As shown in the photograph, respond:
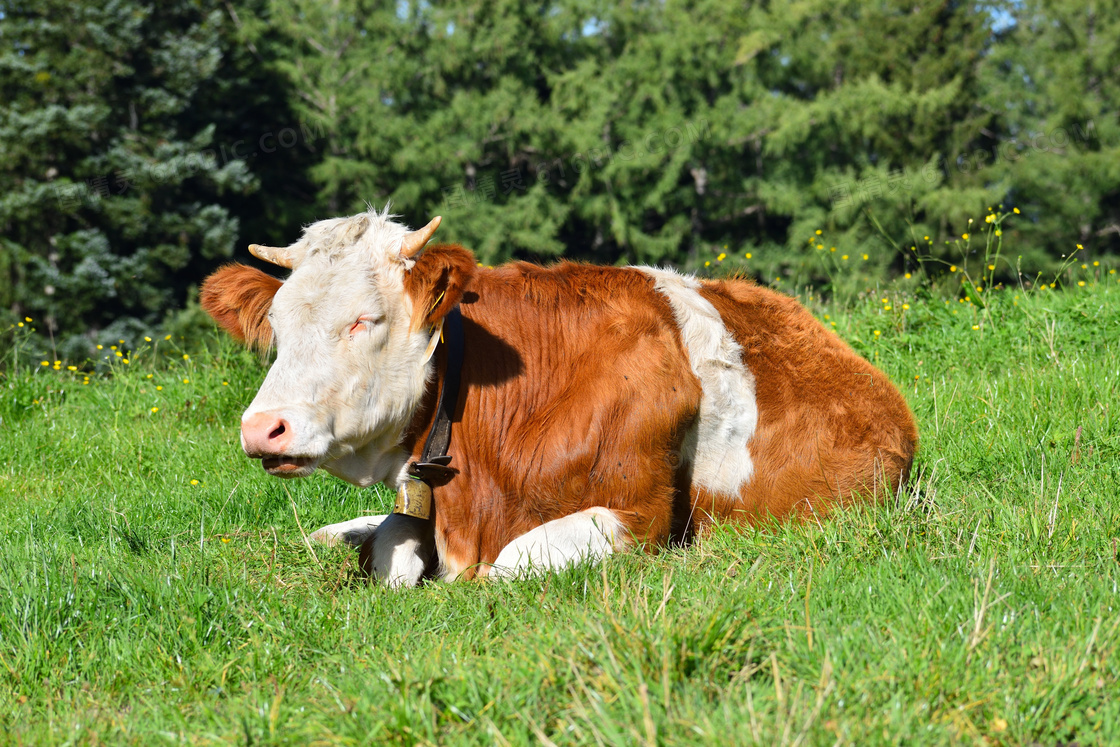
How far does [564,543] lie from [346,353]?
42.6 inches

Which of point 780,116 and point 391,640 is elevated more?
point 780,116

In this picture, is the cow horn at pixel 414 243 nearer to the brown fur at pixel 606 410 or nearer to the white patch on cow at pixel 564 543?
the brown fur at pixel 606 410

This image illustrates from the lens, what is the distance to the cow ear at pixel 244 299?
4.17 metres

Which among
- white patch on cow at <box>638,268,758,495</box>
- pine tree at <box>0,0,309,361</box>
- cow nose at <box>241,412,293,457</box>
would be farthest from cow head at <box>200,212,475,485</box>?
pine tree at <box>0,0,309,361</box>

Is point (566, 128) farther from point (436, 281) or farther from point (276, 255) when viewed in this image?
point (436, 281)

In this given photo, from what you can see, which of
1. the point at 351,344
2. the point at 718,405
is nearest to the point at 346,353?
the point at 351,344

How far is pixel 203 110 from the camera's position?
91.1ft

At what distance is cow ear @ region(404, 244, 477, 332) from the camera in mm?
3580

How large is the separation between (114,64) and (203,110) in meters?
2.70

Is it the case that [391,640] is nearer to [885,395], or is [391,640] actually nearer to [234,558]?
[234,558]

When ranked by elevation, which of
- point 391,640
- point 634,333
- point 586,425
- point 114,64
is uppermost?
point 114,64

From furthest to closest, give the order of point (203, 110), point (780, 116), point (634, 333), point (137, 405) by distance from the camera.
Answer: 1. point (780, 116)
2. point (203, 110)
3. point (137, 405)
4. point (634, 333)

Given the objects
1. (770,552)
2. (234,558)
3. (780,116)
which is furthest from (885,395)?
(780,116)

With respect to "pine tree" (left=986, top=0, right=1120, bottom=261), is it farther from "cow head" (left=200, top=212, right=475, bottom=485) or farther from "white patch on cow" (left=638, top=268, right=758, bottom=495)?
"cow head" (left=200, top=212, right=475, bottom=485)
